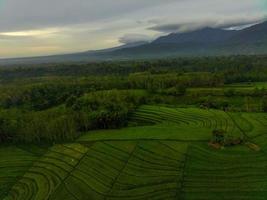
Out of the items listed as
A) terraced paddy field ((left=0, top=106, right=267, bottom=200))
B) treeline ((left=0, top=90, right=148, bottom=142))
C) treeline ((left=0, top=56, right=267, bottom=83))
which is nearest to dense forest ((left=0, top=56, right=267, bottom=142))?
treeline ((left=0, top=90, right=148, bottom=142))

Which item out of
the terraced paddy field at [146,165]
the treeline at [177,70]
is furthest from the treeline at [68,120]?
the treeline at [177,70]

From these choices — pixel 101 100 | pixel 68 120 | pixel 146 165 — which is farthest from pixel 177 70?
pixel 146 165

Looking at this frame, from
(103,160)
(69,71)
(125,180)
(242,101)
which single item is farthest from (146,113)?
(69,71)

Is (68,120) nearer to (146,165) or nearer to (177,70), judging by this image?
(146,165)

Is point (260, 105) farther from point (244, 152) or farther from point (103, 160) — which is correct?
point (103, 160)

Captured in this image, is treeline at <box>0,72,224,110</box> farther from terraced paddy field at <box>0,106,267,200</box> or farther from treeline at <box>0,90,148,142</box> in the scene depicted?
terraced paddy field at <box>0,106,267,200</box>

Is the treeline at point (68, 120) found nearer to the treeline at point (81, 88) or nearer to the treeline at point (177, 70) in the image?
the treeline at point (81, 88)

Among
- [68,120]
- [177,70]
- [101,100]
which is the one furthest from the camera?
[177,70]

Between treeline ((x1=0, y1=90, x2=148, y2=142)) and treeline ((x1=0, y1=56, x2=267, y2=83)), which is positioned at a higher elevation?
treeline ((x1=0, y1=90, x2=148, y2=142))

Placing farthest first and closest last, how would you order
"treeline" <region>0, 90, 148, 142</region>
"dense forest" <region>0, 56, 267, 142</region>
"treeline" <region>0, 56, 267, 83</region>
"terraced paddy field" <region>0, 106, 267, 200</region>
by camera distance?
"treeline" <region>0, 56, 267, 83</region>
"dense forest" <region>0, 56, 267, 142</region>
"treeline" <region>0, 90, 148, 142</region>
"terraced paddy field" <region>0, 106, 267, 200</region>
